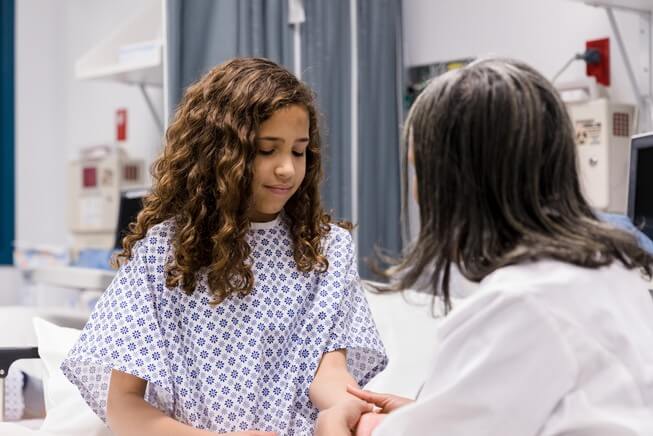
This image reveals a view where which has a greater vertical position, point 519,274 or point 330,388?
point 519,274

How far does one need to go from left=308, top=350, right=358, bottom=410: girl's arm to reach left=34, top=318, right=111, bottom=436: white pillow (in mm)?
384

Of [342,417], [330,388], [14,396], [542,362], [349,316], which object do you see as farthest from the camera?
[14,396]

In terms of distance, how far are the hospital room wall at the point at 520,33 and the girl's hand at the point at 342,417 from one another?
1.51 metres

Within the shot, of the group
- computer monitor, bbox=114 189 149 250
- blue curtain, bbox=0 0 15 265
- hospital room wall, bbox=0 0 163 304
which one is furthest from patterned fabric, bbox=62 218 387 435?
blue curtain, bbox=0 0 15 265

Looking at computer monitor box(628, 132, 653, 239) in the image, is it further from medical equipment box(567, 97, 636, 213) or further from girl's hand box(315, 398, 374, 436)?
girl's hand box(315, 398, 374, 436)

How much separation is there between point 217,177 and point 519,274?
592mm

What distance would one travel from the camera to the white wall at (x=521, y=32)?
8.34 feet

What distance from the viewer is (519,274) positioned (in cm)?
84

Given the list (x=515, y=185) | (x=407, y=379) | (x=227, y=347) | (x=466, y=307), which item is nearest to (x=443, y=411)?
(x=466, y=307)

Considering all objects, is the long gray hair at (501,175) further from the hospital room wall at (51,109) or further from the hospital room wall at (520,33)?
the hospital room wall at (51,109)

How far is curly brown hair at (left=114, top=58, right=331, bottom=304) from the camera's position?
130 cm

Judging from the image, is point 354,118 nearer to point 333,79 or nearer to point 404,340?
point 333,79

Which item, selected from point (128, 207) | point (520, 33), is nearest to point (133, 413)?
point (520, 33)

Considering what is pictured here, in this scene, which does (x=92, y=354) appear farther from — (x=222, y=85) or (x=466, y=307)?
(x=466, y=307)
